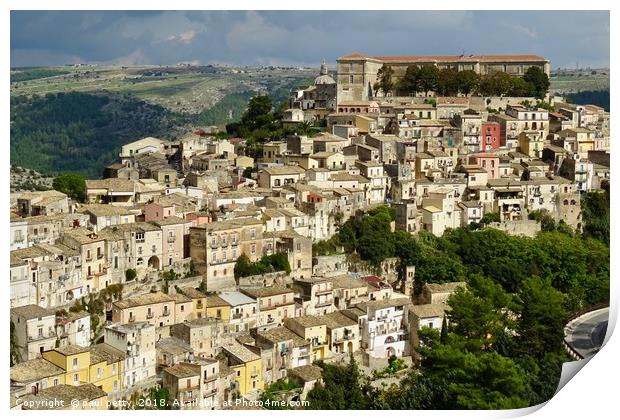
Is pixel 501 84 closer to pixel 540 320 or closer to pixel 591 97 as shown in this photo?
pixel 591 97

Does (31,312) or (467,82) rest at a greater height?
(467,82)

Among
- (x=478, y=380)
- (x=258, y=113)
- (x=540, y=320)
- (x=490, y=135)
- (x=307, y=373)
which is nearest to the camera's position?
(x=478, y=380)

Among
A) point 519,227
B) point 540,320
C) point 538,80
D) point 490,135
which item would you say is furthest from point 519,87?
point 540,320

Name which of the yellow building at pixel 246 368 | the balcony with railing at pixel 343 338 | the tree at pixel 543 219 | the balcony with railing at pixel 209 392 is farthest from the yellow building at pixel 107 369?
the tree at pixel 543 219

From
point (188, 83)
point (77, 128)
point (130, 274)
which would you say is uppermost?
point (188, 83)

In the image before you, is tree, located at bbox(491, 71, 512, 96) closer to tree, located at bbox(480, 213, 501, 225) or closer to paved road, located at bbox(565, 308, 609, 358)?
tree, located at bbox(480, 213, 501, 225)

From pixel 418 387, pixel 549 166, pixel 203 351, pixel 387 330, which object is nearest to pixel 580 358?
pixel 418 387

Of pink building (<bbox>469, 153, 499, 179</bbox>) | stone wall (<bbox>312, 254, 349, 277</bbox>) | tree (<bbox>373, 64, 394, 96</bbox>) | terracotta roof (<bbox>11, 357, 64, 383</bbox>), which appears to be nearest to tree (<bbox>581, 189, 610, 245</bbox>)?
pink building (<bbox>469, 153, 499, 179</bbox>)
